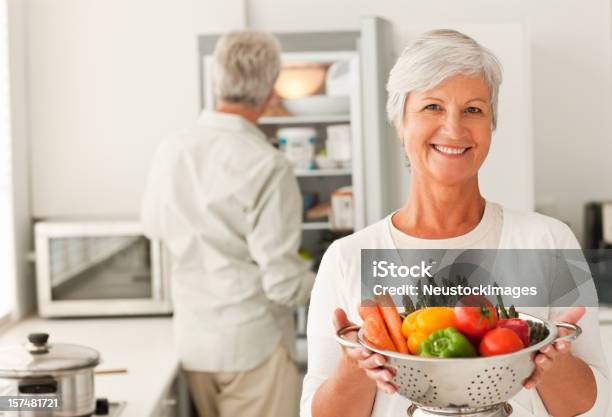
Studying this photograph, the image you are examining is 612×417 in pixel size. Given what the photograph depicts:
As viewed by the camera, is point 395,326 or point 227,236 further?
point 227,236

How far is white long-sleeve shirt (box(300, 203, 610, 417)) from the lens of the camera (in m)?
0.70

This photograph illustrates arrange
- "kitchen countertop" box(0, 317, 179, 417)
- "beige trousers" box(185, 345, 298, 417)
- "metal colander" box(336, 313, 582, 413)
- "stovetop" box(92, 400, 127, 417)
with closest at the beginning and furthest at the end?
"metal colander" box(336, 313, 582, 413), "stovetop" box(92, 400, 127, 417), "kitchen countertop" box(0, 317, 179, 417), "beige trousers" box(185, 345, 298, 417)

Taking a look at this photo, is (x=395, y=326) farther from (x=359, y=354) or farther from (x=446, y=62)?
(x=446, y=62)

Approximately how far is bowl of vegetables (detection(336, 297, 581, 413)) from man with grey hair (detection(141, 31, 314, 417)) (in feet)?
3.33

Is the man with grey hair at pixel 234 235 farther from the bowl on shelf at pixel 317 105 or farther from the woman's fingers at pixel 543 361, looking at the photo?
the woman's fingers at pixel 543 361

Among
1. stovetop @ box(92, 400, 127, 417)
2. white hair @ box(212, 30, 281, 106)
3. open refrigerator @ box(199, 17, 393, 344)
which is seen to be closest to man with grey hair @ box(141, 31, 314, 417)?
white hair @ box(212, 30, 281, 106)

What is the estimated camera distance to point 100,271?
2191 millimetres

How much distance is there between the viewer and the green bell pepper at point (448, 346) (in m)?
0.58

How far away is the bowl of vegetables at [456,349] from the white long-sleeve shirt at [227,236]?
3.32 feet

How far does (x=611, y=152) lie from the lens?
2.34m

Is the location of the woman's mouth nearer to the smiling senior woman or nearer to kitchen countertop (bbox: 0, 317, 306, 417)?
the smiling senior woman

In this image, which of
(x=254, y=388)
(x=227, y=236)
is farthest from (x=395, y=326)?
(x=254, y=388)

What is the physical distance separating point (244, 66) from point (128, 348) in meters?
0.66

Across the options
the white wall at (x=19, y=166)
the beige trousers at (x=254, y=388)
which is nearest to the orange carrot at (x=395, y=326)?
the beige trousers at (x=254, y=388)
